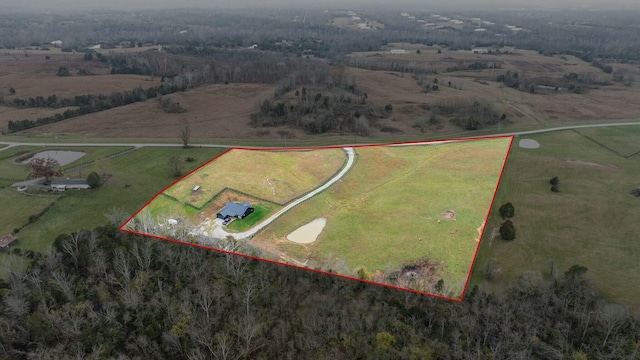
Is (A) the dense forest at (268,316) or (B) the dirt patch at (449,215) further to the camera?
(B) the dirt patch at (449,215)

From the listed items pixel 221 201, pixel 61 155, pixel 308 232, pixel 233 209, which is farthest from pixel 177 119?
pixel 308 232

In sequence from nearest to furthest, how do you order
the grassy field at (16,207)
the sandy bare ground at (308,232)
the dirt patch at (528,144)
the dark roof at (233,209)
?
the sandy bare ground at (308,232), the dark roof at (233,209), the grassy field at (16,207), the dirt patch at (528,144)

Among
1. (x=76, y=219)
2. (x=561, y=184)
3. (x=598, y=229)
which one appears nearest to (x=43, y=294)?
(x=76, y=219)

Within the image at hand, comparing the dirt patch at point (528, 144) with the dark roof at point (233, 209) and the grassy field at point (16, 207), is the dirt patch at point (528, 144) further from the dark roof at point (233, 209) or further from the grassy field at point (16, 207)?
the grassy field at point (16, 207)

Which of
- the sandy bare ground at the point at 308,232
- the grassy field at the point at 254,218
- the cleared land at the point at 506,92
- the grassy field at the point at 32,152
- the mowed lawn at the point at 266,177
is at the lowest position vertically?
the grassy field at the point at 32,152

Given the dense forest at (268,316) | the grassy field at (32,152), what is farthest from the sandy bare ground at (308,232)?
the grassy field at (32,152)

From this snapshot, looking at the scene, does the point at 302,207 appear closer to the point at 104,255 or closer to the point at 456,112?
the point at 104,255

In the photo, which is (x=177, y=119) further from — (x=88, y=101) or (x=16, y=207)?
(x=16, y=207)
